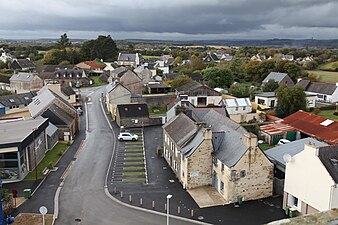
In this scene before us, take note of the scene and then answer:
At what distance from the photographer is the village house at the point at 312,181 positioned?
2197 centimetres

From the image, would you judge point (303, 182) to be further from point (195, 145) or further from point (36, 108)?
point (36, 108)

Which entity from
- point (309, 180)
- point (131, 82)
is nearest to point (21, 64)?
point (131, 82)

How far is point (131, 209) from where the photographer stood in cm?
2538

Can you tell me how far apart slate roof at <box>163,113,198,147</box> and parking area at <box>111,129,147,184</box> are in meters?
4.42

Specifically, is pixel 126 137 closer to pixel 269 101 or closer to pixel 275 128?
pixel 275 128

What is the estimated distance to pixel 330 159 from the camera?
23406 mm

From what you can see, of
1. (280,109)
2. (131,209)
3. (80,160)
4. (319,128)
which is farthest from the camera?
(280,109)

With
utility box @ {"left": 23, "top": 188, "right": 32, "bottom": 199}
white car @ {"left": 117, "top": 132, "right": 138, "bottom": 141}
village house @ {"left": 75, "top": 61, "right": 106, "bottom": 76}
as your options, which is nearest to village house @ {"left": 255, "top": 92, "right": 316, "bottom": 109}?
white car @ {"left": 117, "top": 132, "right": 138, "bottom": 141}

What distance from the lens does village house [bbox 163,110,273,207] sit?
1036 inches

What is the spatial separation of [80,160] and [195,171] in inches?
546

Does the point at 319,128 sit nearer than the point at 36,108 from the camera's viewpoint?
Yes

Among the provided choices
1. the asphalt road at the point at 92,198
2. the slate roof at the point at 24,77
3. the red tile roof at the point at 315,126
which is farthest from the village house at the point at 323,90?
the slate roof at the point at 24,77

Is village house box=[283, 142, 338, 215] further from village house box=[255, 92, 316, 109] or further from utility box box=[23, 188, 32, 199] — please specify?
village house box=[255, 92, 316, 109]

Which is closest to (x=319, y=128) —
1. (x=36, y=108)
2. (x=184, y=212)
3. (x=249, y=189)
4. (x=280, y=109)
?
(x=280, y=109)
